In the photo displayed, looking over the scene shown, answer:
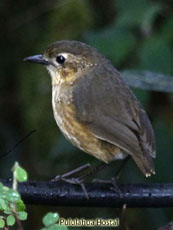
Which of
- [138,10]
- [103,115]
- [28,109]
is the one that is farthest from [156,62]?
[28,109]

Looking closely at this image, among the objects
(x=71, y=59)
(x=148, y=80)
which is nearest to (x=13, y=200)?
(x=71, y=59)

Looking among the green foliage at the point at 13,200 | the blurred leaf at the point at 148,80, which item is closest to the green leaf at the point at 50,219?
the green foliage at the point at 13,200

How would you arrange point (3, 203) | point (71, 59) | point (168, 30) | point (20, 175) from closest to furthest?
point (20, 175), point (3, 203), point (71, 59), point (168, 30)

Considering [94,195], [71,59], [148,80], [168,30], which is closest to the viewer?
[94,195]

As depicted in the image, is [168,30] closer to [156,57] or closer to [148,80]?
[156,57]

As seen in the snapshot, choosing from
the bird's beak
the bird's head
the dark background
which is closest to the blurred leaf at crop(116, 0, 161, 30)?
the dark background

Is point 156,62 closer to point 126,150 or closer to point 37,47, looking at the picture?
point 126,150

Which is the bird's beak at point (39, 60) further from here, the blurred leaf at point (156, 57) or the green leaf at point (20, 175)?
the green leaf at point (20, 175)
